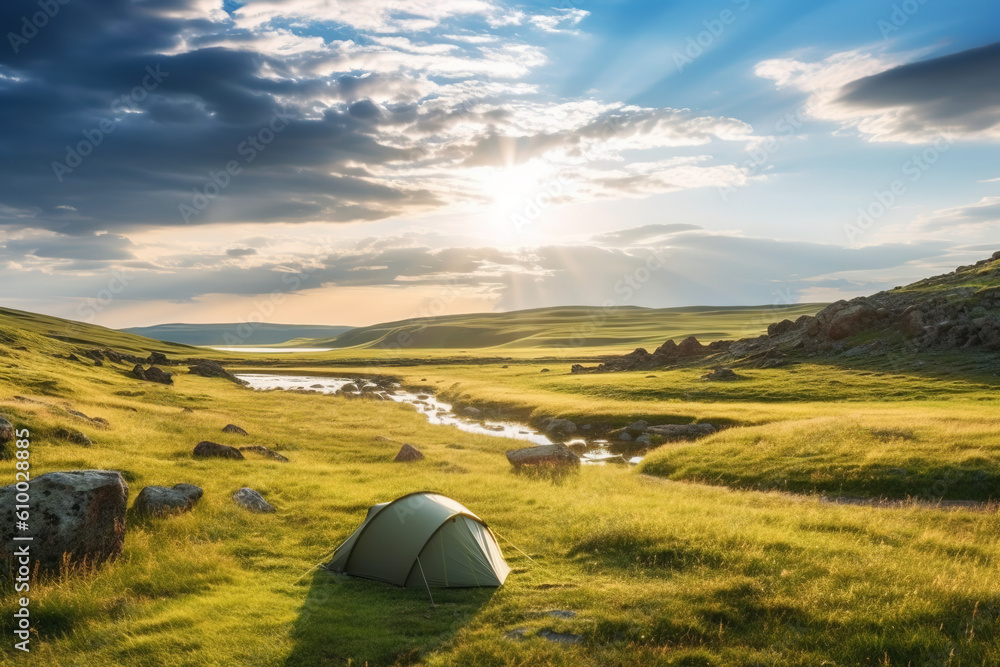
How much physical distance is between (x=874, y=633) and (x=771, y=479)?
1808 cm

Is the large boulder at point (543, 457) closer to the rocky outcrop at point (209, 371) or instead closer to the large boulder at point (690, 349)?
the large boulder at point (690, 349)

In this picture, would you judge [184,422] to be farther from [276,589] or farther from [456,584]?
[456,584]

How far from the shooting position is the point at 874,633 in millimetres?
11336

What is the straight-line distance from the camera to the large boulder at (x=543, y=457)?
32.1m

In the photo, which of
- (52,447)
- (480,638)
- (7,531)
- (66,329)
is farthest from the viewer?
(66,329)

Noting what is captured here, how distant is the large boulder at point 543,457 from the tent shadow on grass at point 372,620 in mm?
17107

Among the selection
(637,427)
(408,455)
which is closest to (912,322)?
(637,427)

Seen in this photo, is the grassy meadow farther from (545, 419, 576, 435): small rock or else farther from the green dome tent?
(545, 419, 576, 435): small rock

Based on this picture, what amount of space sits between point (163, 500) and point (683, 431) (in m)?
34.6

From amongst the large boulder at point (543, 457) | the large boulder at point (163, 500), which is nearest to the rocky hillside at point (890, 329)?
the large boulder at point (543, 457)

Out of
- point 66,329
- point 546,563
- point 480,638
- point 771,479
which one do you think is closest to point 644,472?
point 771,479

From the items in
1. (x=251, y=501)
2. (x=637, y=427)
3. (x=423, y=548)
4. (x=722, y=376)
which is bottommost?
(x=637, y=427)

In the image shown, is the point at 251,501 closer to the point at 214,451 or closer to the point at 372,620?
the point at 214,451

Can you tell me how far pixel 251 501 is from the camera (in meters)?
21.0
